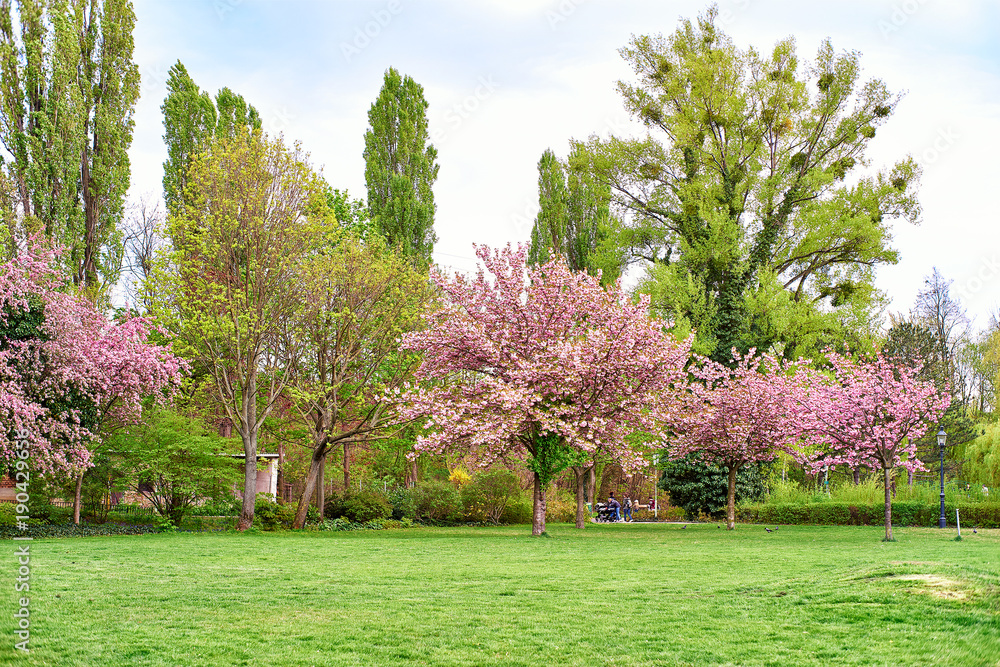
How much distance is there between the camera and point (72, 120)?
73.1 ft

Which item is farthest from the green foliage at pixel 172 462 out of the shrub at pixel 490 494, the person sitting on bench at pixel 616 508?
the person sitting on bench at pixel 616 508

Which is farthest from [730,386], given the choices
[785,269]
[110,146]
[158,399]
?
[110,146]

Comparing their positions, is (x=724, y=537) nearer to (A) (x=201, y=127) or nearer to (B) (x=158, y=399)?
(B) (x=158, y=399)

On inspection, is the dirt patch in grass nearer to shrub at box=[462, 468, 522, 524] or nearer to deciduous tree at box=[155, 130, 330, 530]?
deciduous tree at box=[155, 130, 330, 530]

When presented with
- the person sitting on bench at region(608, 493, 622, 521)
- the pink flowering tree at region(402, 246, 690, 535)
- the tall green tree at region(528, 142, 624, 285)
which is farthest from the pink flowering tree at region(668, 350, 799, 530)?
the tall green tree at region(528, 142, 624, 285)

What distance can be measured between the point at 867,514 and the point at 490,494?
13437 mm

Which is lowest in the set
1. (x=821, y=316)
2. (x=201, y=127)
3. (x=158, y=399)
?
(x=158, y=399)

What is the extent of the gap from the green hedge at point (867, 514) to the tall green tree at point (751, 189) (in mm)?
5908

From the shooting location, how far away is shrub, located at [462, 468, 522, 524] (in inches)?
1159

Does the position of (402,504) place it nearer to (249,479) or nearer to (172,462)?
(249,479)

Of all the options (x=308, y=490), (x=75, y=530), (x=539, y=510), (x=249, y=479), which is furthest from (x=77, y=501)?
(x=539, y=510)

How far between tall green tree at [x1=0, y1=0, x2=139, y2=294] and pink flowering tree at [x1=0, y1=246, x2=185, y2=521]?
147 inches

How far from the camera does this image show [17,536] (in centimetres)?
1834

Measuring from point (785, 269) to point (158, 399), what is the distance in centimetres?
2418
